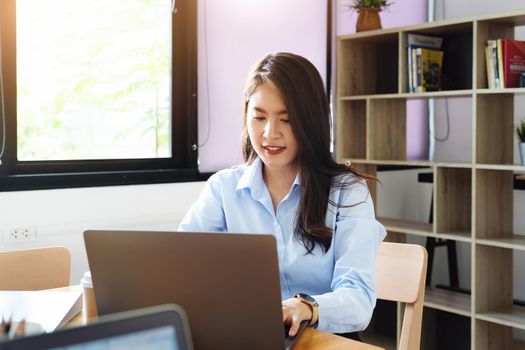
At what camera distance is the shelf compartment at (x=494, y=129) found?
9.73 feet

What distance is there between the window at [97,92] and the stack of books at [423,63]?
1050 millimetres

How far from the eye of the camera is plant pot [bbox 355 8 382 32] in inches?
139

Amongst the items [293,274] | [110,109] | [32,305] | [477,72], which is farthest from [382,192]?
[32,305]

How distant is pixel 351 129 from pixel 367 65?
0.36 meters

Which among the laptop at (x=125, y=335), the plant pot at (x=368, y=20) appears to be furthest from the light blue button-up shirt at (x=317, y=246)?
the plant pot at (x=368, y=20)

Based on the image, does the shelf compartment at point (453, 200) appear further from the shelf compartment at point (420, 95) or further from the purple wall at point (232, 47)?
the purple wall at point (232, 47)

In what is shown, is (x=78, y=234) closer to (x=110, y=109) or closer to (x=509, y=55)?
(x=110, y=109)

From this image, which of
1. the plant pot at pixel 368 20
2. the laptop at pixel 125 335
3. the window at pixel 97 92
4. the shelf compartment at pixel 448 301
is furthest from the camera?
the plant pot at pixel 368 20

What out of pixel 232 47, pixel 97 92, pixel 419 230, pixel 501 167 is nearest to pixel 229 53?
pixel 232 47

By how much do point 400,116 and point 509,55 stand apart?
0.77 meters

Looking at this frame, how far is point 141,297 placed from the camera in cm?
107

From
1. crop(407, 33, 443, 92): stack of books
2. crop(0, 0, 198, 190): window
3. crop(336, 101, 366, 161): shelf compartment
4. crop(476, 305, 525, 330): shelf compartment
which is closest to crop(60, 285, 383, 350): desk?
crop(0, 0, 198, 190): window

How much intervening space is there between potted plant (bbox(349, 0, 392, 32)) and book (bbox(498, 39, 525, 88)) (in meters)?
0.81

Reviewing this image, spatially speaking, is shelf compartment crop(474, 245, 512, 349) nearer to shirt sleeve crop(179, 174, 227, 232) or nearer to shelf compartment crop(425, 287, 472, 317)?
shelf compartment crop(425, 287, 472, 317)
